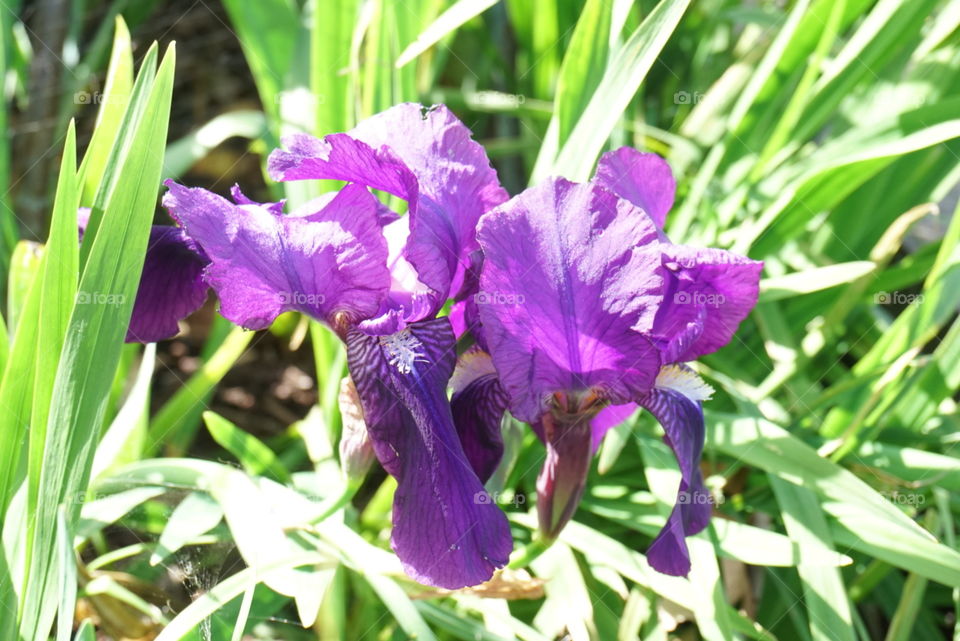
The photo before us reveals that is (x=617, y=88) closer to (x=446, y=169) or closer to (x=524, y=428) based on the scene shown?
(x=446, y=169)

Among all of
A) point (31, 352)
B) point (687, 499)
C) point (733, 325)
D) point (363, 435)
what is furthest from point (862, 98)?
point (31, 352)

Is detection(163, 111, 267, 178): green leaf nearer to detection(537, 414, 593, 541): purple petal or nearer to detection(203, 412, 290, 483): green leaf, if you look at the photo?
detection(203, 412, 290, 483): green leaf

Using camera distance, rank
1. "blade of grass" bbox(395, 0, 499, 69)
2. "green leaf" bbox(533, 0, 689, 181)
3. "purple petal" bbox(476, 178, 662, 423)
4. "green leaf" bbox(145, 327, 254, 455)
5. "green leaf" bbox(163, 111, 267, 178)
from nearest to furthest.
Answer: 1. "purple petal" bbox(476, 178, 662, 423)
2. "green leaf" bbox(533, 0, 689, 181)
3. "blade of grass" bbox(395, 0, 499, 69)
4. "green leaf" bbox(145, 327, 254, 455)
5. "green leaf" bbox(163, 111, 267, 178)

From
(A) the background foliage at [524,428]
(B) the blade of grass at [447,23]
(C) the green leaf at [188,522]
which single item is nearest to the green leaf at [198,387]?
(A) the background foliage at [524,428]

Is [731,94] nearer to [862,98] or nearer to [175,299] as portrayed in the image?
[862,98]

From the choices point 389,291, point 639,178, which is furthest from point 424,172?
point 639,178

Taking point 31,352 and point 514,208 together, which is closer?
point 514,208

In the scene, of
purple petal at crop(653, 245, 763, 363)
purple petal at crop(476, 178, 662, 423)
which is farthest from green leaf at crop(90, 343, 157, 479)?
purple petal at crop(653, 245, 763, 363)
